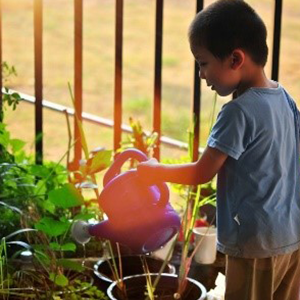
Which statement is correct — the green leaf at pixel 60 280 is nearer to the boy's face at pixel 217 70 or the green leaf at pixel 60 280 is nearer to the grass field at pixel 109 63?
the boy's face at pixel 217 70

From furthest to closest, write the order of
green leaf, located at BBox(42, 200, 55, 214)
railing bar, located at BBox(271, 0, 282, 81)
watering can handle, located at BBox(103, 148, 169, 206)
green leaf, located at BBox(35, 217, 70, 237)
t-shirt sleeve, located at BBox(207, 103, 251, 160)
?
railing bar, located at BBox(271, 0, 282, 81), green leaf, located at BBox(42, 200, 55, 214), green leaf, located at BBox(35, 217, 70, 237), watering can handle, located at BBox(103, 148, 169, 206), t-shirt sleeve, located at BBox(207, 103, 251, 160)

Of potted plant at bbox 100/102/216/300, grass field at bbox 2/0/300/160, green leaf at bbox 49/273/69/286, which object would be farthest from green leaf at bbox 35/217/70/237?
grass field at bbox 2/0/300/160

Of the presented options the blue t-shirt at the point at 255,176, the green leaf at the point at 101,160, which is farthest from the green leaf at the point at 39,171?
the blue t-shirt at the point at 255,176

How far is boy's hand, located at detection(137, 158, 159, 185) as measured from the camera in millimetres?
2143

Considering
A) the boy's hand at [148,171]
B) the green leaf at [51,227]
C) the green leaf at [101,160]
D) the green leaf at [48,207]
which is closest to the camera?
the boy's hand at [148,171]

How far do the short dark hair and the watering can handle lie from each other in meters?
0.42

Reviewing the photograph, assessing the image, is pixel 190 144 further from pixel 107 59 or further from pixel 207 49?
pixel 107 59

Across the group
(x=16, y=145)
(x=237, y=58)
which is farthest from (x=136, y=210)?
(x=16, y=145)

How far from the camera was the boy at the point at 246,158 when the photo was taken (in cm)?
203

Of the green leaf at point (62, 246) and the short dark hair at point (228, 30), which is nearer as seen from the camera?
the short dark hair at point (228, 30)

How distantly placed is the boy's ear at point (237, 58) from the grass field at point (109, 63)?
94.1 inches

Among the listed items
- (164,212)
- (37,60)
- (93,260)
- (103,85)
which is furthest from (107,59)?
(164,212)

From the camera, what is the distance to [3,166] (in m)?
2.72

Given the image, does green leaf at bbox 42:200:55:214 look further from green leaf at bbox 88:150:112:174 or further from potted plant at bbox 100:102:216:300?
potted plant at bbox 100:102:216:300
